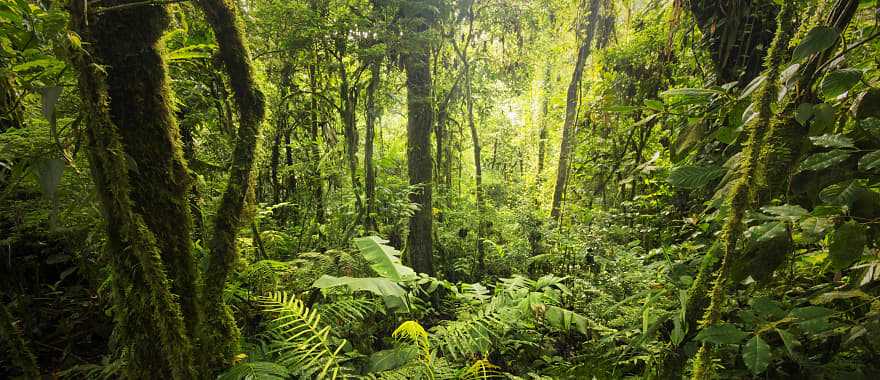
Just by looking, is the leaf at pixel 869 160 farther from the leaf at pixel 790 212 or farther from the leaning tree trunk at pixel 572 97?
the leaning tree trunk at pixel 572 97

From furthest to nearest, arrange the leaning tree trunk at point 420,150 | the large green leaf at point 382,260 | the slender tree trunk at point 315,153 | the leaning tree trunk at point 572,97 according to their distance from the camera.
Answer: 1. the leaning tree trunk at point 572,97
2. the slender tree trunk at point 315,153
3. the leaning tree trunk at point 420,150
4. the large green leaf at point 382,260

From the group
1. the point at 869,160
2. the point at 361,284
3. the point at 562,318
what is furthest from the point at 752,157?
the point at 562,318

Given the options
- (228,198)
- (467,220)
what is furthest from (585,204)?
(228,198)

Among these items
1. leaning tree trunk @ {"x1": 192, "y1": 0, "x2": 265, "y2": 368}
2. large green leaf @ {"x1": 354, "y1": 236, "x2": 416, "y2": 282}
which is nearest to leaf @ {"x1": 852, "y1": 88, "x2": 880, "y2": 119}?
large green leaf @ {"x1": 354, "y1": 236, "x2": 416, "y2": 282}

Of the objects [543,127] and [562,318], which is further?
[543,127]

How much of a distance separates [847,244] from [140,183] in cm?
244

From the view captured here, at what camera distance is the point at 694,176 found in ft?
4.18

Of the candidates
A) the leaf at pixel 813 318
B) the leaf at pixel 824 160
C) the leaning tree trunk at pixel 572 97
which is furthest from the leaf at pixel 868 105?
the leaning tree trunk at pixel 572 97

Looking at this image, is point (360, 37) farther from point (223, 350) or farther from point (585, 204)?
point (585, 204)

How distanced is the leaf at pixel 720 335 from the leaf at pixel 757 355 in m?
0.08

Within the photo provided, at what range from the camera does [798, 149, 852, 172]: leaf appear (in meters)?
1.01

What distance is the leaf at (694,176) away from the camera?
1240 mm

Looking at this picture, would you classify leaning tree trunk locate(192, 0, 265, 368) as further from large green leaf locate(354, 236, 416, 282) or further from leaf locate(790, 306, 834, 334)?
leaf locate(790, 306, 834, 334)

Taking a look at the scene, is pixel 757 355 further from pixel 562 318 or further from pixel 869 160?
pixel 562 318
